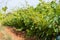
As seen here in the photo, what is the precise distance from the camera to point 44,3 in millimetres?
4980

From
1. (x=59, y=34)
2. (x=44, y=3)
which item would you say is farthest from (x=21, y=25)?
(x=59, y=34)

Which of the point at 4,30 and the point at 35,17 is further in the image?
the point at 4,30

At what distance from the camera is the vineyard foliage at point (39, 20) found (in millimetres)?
4496

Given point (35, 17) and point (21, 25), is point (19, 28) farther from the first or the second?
point (35, 17)

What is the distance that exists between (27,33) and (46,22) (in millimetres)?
597

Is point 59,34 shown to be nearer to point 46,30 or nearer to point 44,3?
point 46,30

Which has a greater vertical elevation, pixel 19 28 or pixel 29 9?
pixel 29 9

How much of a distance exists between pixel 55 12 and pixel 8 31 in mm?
1260

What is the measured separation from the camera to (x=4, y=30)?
519 cm

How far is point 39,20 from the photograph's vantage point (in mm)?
4746

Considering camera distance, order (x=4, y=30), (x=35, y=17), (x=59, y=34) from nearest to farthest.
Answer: (x=59, y=34), (x=35, y=17), (x=4, y=30)

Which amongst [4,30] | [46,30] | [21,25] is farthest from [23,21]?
[46,30]

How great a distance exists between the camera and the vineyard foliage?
14.8ft

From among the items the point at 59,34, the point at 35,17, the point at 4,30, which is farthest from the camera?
the point at 4,30
